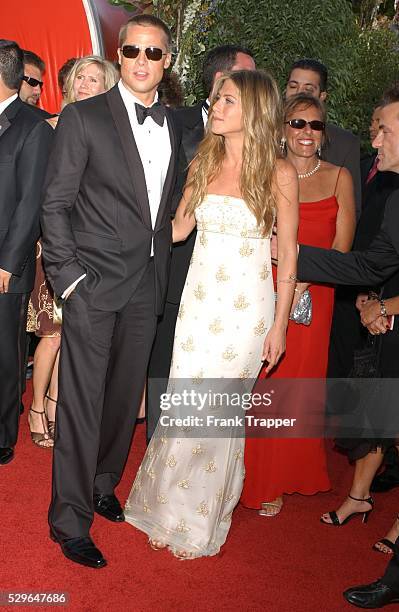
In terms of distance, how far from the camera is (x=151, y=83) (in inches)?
135

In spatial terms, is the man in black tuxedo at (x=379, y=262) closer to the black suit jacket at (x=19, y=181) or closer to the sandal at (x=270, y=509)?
the sandal at (x=270, y=509)

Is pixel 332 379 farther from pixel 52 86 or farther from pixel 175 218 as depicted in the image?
pixel 52 86

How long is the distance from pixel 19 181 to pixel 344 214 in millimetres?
1634

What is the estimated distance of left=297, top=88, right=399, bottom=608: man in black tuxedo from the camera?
3277 millimetres

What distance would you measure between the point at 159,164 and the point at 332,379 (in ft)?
5.87

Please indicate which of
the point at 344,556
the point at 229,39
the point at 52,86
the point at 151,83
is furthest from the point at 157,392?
the point at 52,86

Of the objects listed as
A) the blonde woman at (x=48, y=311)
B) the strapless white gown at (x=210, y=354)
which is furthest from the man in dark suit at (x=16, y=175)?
the strapless white gown at (x=210, y=354)

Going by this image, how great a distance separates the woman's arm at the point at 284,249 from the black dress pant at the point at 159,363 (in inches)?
38.0

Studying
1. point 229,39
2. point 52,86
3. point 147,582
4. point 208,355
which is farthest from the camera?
point 52,86

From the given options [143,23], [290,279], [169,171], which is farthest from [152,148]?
[290,279]

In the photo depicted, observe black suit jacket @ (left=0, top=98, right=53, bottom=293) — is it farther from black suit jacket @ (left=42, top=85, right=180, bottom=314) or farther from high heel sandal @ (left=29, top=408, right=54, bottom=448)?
high heel sandal @ (left=29, top=408, right=54, bottom=448)

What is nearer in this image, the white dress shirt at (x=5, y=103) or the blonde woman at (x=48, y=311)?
the white dress shirt at (x=5, y=103)

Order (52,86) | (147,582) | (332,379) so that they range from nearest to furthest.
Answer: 1. (147,582)
2. (332,379)
3. (52,86)

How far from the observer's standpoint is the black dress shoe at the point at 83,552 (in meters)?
3.41
